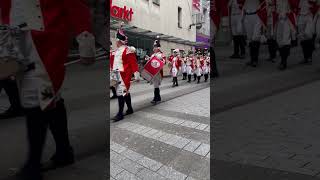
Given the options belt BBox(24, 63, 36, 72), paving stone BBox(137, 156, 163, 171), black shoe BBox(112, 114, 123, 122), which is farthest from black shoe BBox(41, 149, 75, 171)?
black shoe BBox(112, 114, 123, 122)

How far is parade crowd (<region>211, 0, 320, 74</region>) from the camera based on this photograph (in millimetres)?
547

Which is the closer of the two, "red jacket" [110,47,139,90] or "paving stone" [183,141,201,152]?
"paving stone" [183,141,201,152]

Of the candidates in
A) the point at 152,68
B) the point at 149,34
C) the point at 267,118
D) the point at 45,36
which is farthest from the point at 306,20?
the point at 152,68

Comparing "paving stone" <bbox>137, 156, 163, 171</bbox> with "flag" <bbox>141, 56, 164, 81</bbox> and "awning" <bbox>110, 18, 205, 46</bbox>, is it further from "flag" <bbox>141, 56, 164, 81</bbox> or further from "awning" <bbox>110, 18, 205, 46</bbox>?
"flag" <bbox>141, 56, 164, 81</bbox>

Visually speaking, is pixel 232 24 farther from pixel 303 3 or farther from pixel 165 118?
pixel 165 118

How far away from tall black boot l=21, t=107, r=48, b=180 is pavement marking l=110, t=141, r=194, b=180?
605mm

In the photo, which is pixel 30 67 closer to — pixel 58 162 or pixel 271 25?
pixel 58 162

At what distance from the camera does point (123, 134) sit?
1333 millimetres

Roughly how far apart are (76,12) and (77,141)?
19 cm

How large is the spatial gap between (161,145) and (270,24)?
2.62ft

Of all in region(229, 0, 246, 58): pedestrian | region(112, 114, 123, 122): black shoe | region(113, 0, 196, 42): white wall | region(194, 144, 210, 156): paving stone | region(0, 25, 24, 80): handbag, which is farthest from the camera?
region(112, 114, 123, 122): black shoe

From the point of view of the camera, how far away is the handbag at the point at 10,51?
1.45 feet

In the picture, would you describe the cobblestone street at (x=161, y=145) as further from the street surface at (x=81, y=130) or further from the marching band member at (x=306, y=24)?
the marching band member at (x=306, y=24)

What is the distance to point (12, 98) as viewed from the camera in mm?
484
